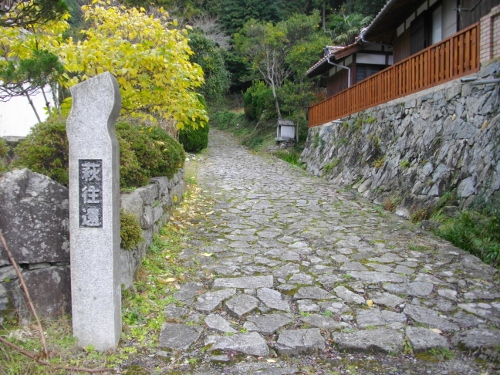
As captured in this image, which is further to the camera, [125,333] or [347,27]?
[347,27]

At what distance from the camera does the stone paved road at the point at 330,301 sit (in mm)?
3369

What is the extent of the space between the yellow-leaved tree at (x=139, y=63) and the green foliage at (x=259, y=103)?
53.8 feet

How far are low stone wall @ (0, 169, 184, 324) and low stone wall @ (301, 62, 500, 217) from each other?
5.85m

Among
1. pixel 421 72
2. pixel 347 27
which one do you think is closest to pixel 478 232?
pixel 421 72

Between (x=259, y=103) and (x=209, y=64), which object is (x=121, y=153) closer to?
(x=259, y=103)

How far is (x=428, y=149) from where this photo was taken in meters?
8.62

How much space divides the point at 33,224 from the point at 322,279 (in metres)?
3.17

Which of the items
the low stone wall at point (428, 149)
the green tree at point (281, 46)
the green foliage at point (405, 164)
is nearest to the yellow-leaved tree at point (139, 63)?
the low stone wall at point (428, 149)

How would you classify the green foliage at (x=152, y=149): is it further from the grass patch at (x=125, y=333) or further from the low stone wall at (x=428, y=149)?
the low stone wall at (x=428, y=149)

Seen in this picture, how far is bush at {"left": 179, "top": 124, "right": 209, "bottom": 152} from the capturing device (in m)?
18.3

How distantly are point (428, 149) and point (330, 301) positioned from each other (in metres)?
5.56

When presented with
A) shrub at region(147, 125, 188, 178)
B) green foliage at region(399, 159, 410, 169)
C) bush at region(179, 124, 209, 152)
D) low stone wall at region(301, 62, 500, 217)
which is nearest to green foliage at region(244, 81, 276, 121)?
bush at region(179, 124, 209, 152)

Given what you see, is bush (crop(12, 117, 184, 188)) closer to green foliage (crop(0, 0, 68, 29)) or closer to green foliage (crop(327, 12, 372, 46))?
green foliage (crop(0, 0, 68, 29))

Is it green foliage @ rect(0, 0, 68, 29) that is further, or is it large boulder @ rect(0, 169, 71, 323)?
green foliage @ rect(0, 0, 68, 29)
